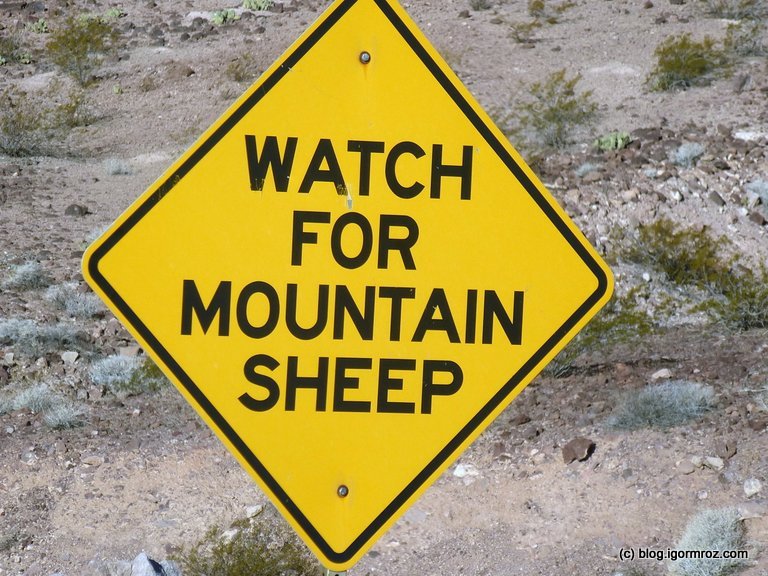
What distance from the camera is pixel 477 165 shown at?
293 centimetres

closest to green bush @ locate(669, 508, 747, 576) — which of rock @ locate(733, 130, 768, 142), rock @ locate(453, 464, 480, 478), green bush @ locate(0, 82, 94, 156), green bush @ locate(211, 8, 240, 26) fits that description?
rock @ locate(453, 464, 480, 478)

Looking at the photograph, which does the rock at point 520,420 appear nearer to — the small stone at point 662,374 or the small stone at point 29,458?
the small stone at point 662,374

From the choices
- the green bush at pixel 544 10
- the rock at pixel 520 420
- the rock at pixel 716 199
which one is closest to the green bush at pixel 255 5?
the green bush at pixel 544 10

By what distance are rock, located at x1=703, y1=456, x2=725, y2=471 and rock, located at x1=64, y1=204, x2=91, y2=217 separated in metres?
9.08

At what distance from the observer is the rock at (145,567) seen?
5.62 meters

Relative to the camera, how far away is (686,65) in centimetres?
1515

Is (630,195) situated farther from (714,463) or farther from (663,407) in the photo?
(714,463)

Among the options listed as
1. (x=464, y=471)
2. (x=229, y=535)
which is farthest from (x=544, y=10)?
(x=229, y=535)

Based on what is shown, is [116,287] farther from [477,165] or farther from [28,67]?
[28,67]

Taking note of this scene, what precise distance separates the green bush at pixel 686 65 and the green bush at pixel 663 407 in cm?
881

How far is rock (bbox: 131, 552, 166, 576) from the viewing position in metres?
5.62

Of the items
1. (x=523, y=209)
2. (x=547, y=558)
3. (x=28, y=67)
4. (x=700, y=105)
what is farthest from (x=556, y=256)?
(x=28, y=67)

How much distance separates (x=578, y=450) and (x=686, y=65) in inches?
387

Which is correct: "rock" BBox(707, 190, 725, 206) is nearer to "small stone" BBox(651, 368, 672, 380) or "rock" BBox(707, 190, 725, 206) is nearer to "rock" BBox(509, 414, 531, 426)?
"small stone" BBox(651, 368, 672, 380)
